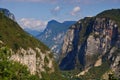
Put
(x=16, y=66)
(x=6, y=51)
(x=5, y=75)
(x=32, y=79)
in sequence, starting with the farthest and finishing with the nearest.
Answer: (x=32, y=79)
(x=16, y=66)
(x=6, y=51)
(x=5, y=75)

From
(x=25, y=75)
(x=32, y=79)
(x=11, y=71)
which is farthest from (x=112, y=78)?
(x=32, y=79)

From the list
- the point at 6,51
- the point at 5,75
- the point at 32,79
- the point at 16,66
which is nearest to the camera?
the point at 5,75

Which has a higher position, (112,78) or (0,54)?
(0,54)

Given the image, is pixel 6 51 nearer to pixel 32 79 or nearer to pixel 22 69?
pixel 22 69

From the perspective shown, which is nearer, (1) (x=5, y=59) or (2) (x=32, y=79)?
(1) (x=5, y=59)

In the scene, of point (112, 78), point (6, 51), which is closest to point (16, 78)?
point (6, 51)

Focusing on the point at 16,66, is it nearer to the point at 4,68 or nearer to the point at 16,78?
the point at 16,78

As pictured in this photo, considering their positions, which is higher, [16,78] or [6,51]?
[6,51]

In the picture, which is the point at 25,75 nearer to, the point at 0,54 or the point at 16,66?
the point at 16,66
